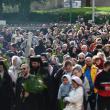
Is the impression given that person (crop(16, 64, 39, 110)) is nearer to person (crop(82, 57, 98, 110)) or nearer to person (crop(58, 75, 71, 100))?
person (crop(58, 75, 71, 100))

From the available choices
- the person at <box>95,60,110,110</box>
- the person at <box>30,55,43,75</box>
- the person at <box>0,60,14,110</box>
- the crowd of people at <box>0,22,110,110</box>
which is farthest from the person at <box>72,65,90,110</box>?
the person at <box>0,60,14,110</box>

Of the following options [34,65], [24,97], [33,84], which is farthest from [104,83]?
[24,97]

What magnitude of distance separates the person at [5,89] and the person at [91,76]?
1848mm

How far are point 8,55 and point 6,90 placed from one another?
5470mm

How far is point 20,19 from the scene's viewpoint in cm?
7362

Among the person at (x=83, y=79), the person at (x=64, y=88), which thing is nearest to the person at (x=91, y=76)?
the person at (x=83, y=79)


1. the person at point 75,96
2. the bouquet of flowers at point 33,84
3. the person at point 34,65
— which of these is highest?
the person at point 34,65

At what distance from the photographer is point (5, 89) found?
13.1 m

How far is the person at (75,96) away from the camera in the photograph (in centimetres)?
1261

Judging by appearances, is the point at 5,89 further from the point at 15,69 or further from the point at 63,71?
the point at 63,71

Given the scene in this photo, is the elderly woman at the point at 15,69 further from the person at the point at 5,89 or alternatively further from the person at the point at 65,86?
the person at the point at 65,86

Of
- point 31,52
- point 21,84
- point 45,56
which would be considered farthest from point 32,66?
point 31,52

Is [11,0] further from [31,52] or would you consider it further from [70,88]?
[70,88]

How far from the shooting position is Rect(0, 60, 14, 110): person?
514 inches
